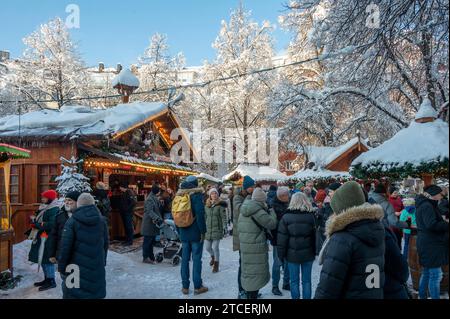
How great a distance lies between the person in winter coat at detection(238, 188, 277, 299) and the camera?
5.50 m

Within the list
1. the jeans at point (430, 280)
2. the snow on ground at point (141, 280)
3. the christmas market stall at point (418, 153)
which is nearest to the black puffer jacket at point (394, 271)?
the christmas market stall at point (418, 153)

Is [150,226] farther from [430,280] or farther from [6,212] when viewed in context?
[430,280]

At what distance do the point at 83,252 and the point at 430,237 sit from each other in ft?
14.6

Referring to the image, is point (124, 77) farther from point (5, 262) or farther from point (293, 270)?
point (293, 270)

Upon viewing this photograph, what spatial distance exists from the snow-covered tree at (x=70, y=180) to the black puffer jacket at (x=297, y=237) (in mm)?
6360

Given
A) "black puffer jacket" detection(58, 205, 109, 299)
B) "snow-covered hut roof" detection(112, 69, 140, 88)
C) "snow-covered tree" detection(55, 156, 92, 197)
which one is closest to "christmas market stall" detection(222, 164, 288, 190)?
"snow-covered hut roof" detection(112, 69, 140, 88)

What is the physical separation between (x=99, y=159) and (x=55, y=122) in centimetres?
172

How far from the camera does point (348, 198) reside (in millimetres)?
3057

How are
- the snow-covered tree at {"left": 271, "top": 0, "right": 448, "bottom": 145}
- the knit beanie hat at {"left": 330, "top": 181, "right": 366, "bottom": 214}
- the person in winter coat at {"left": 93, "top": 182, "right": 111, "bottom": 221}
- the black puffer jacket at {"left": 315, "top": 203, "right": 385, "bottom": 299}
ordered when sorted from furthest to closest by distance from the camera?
the person in winter coat at {"left": 93, "top": 182, "right": 111, "bottom": 221} < the snow-covered tree at {"left": 271, "top": 0, "right": 448, "bottom": 145} < the knit beanie hat at {"left": 330, "top": 181, "right": 366, "bottom": 214} < the black puffer jacket at {"left": 315, "top": 203, "right": 385, "bottom": 299}

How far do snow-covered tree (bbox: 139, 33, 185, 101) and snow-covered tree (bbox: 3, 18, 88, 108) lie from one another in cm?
→ 583

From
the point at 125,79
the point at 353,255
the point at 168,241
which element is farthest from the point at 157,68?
the point at 353,255

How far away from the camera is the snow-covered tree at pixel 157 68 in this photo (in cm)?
3119

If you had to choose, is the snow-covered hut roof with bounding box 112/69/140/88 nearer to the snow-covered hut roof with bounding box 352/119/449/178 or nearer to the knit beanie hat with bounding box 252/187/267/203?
the knit beanie hat with bounding box 252/187/267/203

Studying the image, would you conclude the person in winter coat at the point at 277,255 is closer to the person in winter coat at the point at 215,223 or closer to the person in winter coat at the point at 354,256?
the person in winter coat at the point at 215,223
